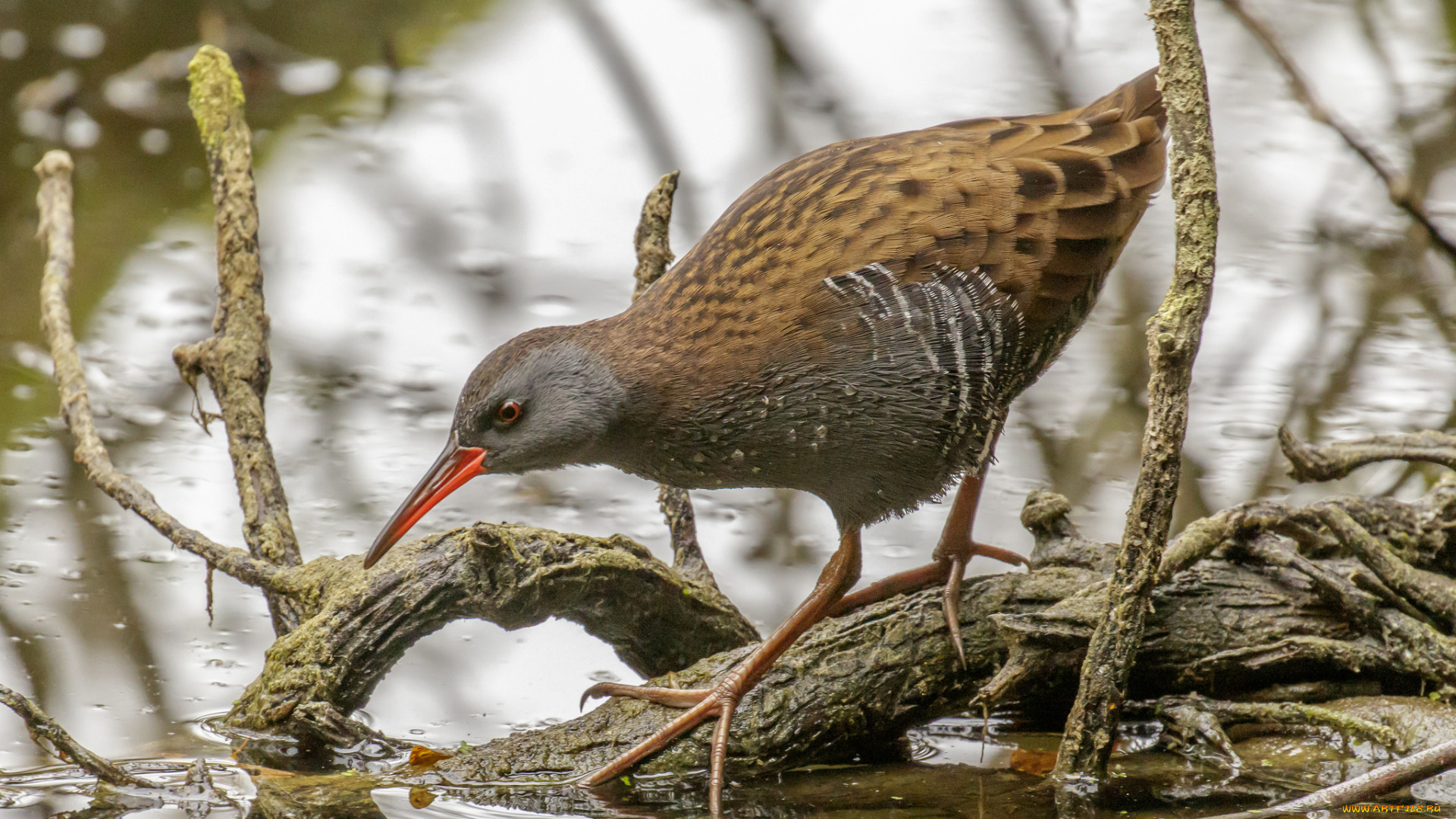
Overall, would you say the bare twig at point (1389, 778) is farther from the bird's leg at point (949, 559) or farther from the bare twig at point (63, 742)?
the bare twig at point (63, 742)

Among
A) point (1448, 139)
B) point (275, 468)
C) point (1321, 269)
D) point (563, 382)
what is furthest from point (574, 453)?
point (1448, 139)

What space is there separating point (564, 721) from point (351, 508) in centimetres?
131

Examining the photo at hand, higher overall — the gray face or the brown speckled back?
the brown speckled back

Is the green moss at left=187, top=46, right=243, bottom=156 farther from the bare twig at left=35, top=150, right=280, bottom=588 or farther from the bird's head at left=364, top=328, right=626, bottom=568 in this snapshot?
the bird's head at left=364, top=328, right=626, bottom=568

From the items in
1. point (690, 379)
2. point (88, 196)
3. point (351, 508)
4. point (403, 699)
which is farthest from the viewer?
point (88, 196)

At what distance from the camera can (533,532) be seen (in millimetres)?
3117

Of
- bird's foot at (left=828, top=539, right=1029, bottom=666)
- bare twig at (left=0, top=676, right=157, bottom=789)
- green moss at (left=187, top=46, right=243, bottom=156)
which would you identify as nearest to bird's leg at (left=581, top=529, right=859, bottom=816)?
bird's foot at (left=828, top=539, right=1029, bottom=666)

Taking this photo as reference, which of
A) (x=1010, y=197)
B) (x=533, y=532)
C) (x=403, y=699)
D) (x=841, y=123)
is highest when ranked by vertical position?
(x=841, y=123)

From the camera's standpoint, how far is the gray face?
119 inches

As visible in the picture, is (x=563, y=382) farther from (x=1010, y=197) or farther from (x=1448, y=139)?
(x=1448, y=139)

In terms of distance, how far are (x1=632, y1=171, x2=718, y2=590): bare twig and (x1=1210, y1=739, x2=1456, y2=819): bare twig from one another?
1473 millimetres

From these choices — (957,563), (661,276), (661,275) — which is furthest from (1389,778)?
(661,275)

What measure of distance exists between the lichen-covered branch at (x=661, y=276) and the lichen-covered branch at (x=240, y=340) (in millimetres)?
878

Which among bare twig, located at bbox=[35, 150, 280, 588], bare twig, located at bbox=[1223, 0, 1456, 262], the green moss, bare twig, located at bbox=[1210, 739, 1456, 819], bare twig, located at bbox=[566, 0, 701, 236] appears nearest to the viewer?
bare twig, located at bbox=[1210, 739, 1456, 819]
